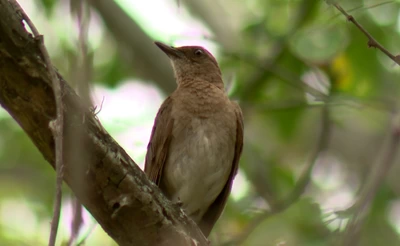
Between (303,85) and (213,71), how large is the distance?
37.4 inches

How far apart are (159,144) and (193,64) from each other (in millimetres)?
1508

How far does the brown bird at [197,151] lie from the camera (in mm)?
6926

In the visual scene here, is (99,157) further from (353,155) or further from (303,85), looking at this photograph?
(353,155)

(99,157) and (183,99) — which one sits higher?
(183,99)

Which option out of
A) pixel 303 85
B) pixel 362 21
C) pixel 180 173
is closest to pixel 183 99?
pixel 180 173

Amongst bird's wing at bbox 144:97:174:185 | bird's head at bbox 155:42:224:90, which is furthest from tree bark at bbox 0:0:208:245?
bird's head at bbox 155:42:224:90

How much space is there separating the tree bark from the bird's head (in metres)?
2.78

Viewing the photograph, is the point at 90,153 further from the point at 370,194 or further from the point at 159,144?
the point at 159,144

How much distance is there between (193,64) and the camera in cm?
823

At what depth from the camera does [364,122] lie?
10.7 metres

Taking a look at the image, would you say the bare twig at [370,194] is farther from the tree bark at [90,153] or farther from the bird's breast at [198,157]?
the bird's breast at [198,157]

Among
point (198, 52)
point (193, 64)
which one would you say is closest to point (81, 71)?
point (193, 64)

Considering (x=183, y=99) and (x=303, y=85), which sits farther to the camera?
(x=303, y=85)

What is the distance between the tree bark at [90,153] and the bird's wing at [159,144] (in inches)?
59.4
